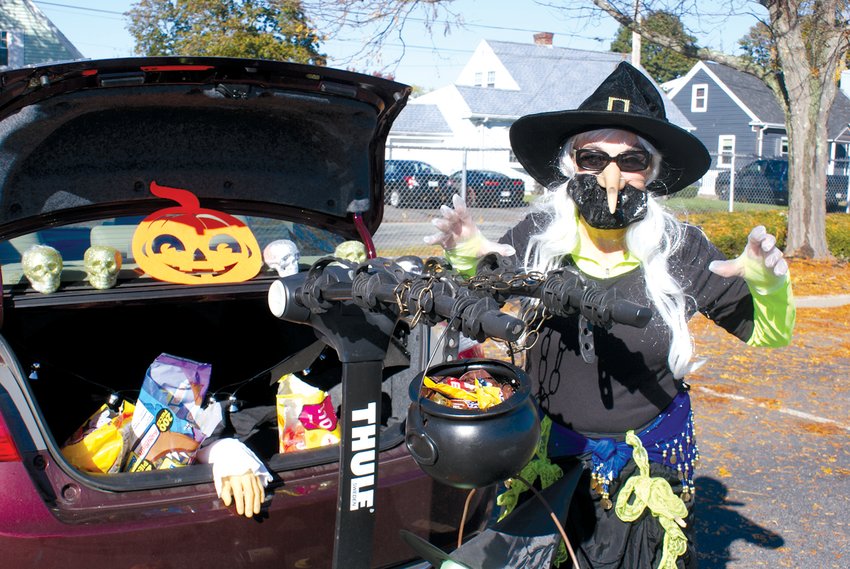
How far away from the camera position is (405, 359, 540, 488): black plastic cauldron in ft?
5.16

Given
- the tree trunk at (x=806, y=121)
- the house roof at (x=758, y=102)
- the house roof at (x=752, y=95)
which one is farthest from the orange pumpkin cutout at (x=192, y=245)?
the house roof at (x=752, y=95)

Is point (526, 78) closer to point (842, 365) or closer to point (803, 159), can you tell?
point (803, 159)

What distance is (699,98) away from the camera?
45781mm

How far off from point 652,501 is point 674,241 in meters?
0.72

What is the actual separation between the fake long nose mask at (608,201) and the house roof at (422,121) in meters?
36.6

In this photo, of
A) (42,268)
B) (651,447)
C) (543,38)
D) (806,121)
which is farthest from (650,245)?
(543,38)

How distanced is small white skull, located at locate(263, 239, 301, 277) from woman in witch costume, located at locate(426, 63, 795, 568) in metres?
1.13

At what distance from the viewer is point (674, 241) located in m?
2.42

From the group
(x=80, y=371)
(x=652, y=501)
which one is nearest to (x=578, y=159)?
(x=652, y=501)

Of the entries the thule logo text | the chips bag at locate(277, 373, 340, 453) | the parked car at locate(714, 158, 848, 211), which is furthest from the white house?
the thule logo text

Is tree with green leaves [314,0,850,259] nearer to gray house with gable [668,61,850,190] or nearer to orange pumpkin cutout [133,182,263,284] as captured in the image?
orange pumpkin cutout [133,182,263,284]

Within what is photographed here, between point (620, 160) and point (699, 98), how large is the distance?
4656cm

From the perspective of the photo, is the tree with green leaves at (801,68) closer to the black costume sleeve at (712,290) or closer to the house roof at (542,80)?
the black costume sleeve at (712,290)

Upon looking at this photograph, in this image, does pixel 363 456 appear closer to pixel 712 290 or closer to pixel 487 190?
pixel 712 290
